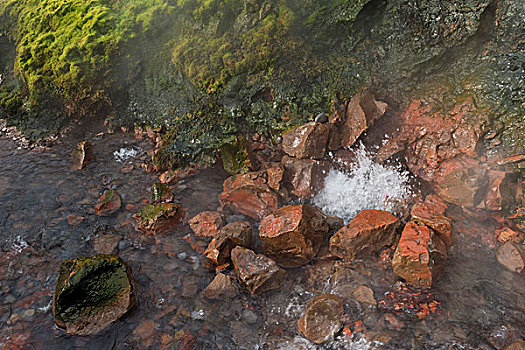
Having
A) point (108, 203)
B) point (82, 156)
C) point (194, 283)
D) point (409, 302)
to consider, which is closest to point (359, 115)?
point (409, 302)

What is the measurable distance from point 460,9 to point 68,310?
5991 millimetres

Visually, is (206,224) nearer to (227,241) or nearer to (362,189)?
(227,241)

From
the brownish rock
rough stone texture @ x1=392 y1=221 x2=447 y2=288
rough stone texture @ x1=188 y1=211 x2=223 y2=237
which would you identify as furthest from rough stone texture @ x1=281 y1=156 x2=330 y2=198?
the brownish rock

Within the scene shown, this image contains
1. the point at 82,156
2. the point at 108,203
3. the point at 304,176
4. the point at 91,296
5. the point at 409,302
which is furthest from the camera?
→ the point at 82,156

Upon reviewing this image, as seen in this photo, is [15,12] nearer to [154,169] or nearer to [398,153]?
[154,169]

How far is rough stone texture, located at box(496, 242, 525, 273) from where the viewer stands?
3.74m

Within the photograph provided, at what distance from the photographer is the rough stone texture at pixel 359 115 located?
16.8 feet

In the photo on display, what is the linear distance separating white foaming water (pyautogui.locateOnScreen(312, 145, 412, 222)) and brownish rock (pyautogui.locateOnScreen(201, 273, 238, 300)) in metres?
1.80

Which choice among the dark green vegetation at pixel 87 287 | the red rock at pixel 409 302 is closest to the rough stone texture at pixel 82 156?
the dark green vegetation at pixel 87 287

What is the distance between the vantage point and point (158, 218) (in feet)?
14.5

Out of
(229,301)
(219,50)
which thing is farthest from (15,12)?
(229,301)

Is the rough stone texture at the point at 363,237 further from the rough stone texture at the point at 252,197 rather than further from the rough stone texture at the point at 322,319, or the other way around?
the rough stone texture at the point at 252,197

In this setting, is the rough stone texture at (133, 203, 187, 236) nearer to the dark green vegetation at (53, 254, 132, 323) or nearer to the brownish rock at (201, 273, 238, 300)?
the dark green vegetation at (53, 254, 132, 323)

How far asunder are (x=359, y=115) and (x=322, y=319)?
3.13m
